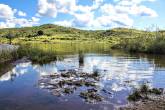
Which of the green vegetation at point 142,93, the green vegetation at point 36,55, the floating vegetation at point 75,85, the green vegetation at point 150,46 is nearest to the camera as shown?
the green vegetation at point 142,93

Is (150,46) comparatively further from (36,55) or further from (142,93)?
(142,93)

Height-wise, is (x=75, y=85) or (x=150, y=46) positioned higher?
(x=150, y=46)

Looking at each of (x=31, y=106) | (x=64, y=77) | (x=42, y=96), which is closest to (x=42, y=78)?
(x=64, y=77)

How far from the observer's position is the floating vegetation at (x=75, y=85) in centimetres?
2342

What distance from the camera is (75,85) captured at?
28062mm

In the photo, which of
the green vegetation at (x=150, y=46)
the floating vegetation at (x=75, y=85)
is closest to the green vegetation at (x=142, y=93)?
the floating vegetation at (x=75, y=85)

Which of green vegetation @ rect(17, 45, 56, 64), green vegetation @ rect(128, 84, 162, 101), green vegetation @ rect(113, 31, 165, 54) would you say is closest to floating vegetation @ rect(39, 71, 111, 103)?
green vegetation @ rect(128, 84, 162, 101)

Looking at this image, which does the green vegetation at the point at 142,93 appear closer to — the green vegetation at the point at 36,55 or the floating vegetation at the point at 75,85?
the floating vegetation at the point at 75,85

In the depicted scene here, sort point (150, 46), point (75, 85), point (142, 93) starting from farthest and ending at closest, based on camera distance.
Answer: point (150, 46) → point (75, 85) → point (142, 93)

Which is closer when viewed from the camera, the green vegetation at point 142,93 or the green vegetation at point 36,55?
the green vegetation at point 142,93

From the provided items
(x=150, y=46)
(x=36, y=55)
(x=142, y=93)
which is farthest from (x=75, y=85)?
(x=150, y=46)

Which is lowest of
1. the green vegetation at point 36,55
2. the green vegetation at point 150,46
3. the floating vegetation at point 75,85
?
the floating vegetation at point 75,85

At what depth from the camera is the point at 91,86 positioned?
27.6m

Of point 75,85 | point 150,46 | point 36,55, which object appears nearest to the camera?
point 75,85
